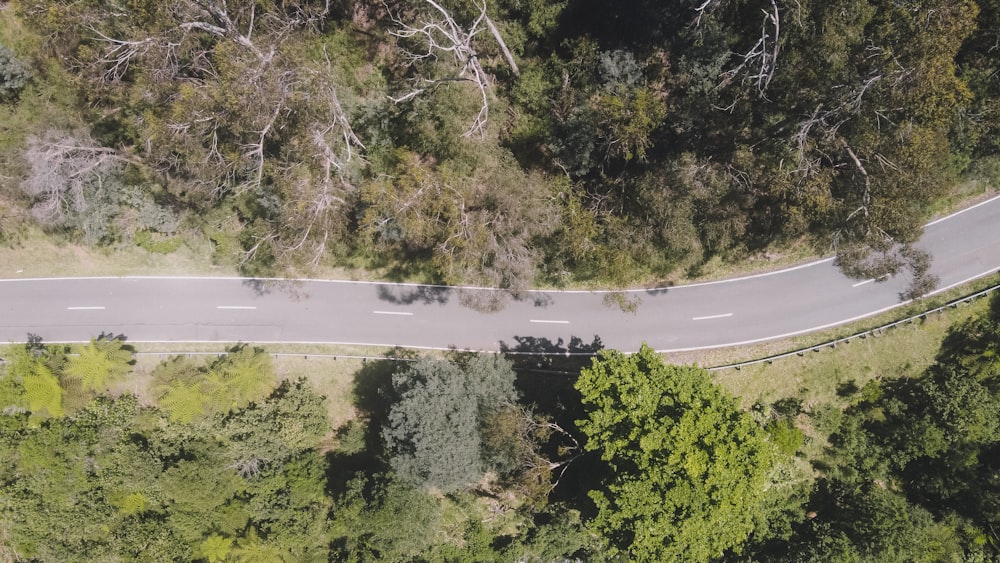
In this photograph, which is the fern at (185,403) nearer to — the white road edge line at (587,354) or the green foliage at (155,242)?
the white road edge line at (587,354)

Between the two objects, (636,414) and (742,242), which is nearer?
(636,414)

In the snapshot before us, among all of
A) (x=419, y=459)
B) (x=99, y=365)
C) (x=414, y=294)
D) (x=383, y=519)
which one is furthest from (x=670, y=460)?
(x=99, y=365)

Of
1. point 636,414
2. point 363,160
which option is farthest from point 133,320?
point 636,414

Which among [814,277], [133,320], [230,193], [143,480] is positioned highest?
[814,277]

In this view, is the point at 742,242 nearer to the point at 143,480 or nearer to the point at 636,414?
the point at 636,414

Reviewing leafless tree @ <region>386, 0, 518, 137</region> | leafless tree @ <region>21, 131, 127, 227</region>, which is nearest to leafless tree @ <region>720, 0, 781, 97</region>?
leafless tree @ <region>386, 0, 518, 137</region>

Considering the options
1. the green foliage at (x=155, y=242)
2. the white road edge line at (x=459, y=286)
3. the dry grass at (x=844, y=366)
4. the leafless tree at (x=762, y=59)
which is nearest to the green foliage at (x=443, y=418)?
the white road edge line at (x=459, y=286)
